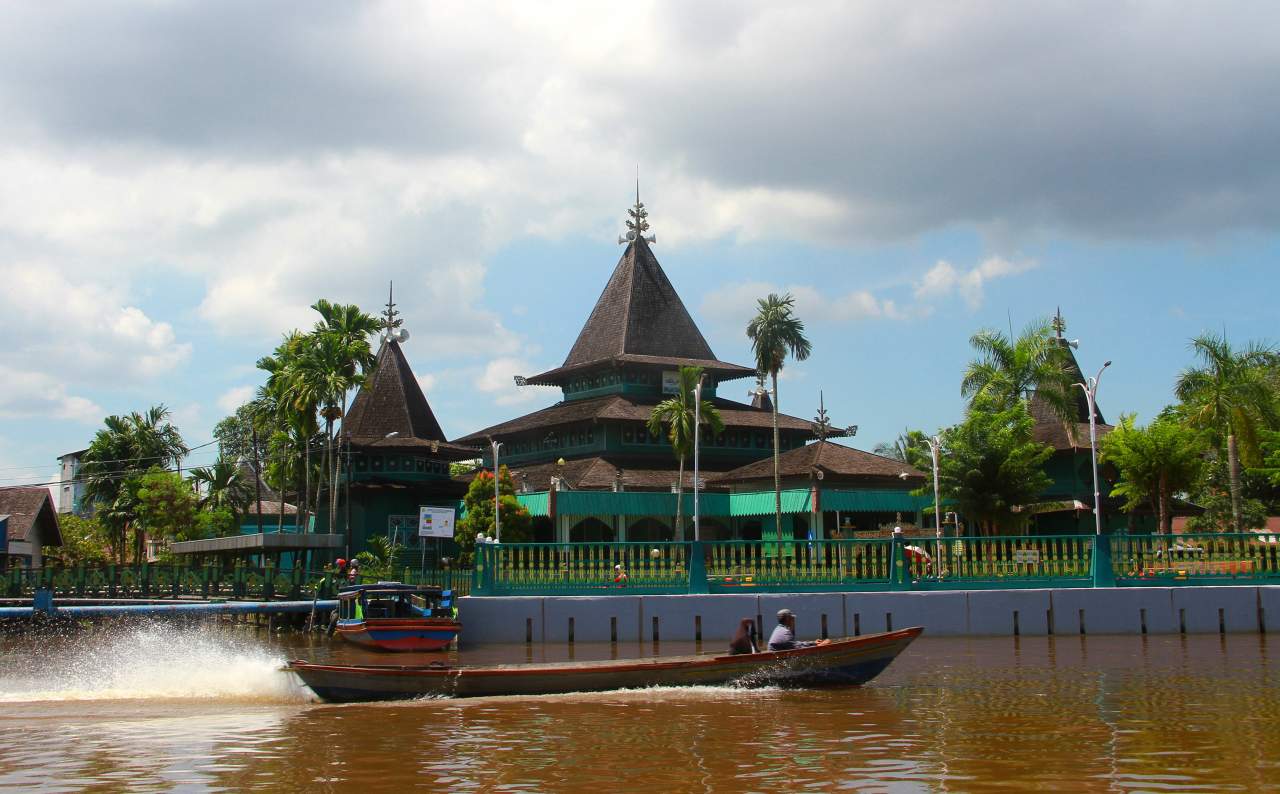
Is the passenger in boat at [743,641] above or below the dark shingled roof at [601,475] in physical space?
below

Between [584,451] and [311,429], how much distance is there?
13538mm

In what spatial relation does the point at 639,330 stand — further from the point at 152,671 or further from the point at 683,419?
the point at 152,671

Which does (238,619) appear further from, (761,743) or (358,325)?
(761,743)

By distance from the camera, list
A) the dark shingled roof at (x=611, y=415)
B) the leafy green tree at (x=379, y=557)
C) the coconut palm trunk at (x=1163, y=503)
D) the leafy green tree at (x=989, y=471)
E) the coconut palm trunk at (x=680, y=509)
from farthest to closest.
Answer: the dark shingled roof at (x=611, y=415), the coconut palm trunk at (x=680, y=509), the leafy green tree at (x=989, y=471), the coconut palm trunk at (x=1163, y=503), the leafy green tree at (x=379, y=557)

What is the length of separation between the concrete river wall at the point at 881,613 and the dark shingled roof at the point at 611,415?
29.7 m

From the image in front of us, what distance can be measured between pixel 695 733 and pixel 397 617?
17.0 m

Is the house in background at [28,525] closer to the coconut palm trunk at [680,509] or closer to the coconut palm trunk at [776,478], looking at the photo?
the coconut palm trunk at [680,509]

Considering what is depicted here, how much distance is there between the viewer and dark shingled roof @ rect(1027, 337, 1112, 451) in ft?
181

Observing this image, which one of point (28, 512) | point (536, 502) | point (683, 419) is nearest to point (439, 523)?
point (536, 502)

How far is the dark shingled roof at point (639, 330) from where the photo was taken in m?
65.4

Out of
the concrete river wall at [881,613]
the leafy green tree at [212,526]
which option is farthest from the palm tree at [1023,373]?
the leafy green tree at [212,526]

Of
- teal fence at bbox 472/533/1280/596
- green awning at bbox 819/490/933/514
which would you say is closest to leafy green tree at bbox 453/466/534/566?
green awning at bbox 819/490/933/514

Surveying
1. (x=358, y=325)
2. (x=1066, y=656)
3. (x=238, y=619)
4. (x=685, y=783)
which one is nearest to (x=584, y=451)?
(x=358, y=325)

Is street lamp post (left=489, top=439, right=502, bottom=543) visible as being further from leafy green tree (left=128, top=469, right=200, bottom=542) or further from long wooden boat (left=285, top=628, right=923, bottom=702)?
leafy green tree (left=128, top=469, right=200, bottom=542)
